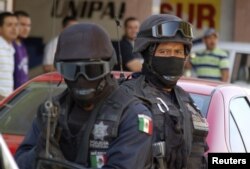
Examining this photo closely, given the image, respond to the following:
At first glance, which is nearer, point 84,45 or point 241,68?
point 84,45

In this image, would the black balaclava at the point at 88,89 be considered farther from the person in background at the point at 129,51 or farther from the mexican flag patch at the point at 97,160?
the person in background at the point at 129,51

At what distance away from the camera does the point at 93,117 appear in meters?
3.71

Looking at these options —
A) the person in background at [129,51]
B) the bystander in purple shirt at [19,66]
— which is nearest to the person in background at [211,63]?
the person in background at [129,51]

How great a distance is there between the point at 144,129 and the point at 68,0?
12096mm

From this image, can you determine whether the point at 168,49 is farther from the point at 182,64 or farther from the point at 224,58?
the point at 224,58

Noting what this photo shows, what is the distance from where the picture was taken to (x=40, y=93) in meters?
6.38

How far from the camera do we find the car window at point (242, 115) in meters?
5.82

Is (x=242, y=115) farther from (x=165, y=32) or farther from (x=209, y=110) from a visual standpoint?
(x=165, y=32)

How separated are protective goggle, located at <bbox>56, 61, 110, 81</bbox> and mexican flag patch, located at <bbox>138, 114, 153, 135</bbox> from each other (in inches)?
9.9

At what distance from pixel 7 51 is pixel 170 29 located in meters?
5.12

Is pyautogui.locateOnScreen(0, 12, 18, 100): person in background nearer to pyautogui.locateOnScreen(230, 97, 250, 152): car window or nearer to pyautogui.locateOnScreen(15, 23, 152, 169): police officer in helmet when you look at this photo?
pyautogui.locateOnScreen(230, 97, 250, 152): car window

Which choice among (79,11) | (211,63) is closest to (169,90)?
(211,63)

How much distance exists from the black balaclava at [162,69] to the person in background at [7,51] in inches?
188

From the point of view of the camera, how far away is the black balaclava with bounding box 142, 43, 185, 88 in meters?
4.37
